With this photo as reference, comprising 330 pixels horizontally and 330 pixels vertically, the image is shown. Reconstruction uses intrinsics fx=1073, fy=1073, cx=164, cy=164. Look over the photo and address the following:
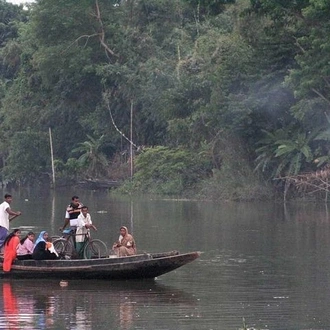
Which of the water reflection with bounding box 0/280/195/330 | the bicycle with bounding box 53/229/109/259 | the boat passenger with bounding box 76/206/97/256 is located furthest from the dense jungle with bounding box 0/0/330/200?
A: the water reflection with bounding box 0/280/195/330

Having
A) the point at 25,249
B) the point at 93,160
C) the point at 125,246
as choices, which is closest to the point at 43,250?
the point at 25,249

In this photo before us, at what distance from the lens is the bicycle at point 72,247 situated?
822 inches

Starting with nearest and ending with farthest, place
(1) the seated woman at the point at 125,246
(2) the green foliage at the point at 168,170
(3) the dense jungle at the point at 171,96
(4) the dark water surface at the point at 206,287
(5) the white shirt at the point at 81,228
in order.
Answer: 1. (4) the dark water surface at the point at 206,287
2. (1) the seated woman at the point at 125,246
3. (5) the white shirt at the point at 81,228
4. (3) the dense jungle at the point at 171,96
5. (2) the green foliage at the point at 168,170

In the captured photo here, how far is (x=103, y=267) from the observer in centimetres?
1952

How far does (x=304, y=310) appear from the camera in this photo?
1673cm

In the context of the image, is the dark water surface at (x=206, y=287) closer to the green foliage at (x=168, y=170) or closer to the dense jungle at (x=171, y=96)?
the dense jungle at (x=171, y=96)

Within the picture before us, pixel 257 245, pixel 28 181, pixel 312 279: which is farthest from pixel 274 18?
pixel 28 181

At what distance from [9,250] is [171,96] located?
99.5 feet

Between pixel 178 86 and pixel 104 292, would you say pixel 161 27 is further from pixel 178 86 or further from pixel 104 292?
pixel 104 292

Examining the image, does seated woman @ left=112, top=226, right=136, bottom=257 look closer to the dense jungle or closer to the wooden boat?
the wooden boat

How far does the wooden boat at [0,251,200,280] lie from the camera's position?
19422 millimetres

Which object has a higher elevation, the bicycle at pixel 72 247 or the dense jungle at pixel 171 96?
the dense jungle at pixel 171 96

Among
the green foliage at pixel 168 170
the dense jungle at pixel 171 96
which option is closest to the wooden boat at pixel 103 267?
the dense jungle at pixel 171 96

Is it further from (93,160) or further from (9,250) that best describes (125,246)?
(93,160)
